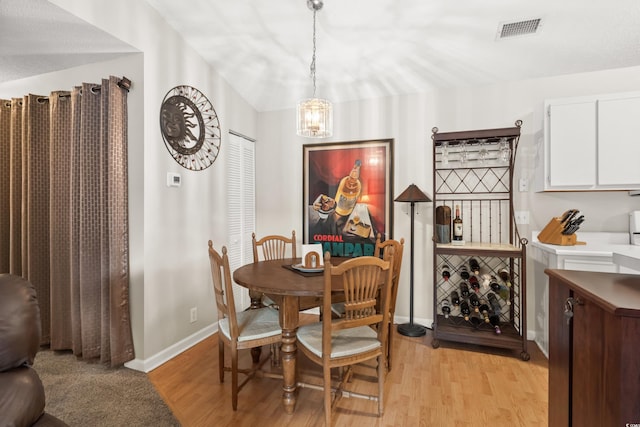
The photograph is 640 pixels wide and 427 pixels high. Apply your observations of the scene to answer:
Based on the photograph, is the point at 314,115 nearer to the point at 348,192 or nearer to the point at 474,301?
the point at 348,192

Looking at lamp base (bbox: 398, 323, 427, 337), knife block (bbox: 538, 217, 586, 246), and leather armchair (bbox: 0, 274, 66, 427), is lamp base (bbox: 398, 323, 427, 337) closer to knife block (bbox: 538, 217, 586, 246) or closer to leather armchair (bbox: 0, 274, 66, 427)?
knife block (bbox: 538, 217, 586, 246)

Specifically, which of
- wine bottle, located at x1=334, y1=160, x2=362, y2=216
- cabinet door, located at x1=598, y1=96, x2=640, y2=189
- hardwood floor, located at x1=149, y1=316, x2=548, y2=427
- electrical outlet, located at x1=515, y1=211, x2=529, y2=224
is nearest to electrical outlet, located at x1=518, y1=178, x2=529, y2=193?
electrical outlet, located at x1=515, y1=211, x2=529, y2=224

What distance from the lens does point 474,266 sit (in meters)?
2.88

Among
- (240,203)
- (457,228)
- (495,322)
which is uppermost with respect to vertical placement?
(240,203)

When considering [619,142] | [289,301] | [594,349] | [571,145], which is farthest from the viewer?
[571,145]

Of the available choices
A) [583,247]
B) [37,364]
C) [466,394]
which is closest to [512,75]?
[583,247]

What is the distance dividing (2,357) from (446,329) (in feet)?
9.33

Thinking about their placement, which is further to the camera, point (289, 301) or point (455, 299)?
point (455, 299)

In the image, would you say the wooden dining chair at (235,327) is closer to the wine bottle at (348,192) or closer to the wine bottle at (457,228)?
the wine bottle at (348,192)

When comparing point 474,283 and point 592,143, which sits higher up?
point 592,143

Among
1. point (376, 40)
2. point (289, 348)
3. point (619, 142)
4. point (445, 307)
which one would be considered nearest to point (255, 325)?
point (289, 348)

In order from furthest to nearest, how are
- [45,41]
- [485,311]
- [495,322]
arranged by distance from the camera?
[485,311], [495,322], [45,41]

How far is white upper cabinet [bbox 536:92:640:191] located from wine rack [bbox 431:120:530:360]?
11.3 inches

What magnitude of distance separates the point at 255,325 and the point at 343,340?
0.60 m
